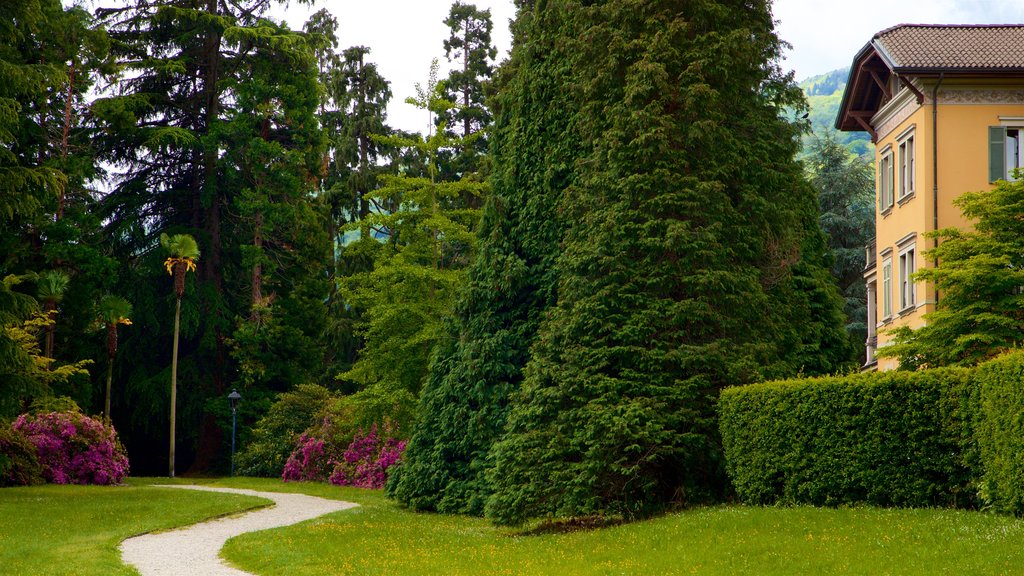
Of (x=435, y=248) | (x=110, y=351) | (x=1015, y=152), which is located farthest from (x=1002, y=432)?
(x=110, y=351)

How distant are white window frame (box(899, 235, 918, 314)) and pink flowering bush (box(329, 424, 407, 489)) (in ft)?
52.1

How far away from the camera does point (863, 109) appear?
34.6 metres

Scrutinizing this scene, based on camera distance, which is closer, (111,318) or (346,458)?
(346,458)

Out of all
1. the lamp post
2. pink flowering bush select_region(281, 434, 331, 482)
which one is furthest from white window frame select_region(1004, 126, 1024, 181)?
the lamp post

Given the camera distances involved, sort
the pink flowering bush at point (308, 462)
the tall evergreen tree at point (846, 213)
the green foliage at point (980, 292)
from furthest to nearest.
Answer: the tall evergreen tree at point (846, 213), the pink flowering bush at point (308, 462), the green foliage at point (980, 292)

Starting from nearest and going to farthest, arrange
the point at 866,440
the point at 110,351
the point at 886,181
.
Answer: the point at 866,440 → the point at 886,181 → the point at 110,351

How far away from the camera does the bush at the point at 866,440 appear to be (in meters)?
15.6

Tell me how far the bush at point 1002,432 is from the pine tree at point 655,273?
20.3ft

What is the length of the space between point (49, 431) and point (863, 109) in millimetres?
27836

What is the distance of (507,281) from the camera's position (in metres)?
25.9

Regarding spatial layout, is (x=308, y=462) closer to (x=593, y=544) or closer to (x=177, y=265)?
(x=177, y=265)

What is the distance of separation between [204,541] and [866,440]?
1215 centimetres

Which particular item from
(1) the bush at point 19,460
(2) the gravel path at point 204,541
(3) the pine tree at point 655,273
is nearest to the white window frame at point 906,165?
(3) the pine tree at point 655,273

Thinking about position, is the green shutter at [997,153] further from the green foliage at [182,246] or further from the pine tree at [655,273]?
the green foliage at [182,246]
